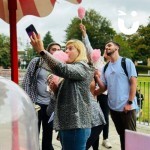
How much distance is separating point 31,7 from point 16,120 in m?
2.30

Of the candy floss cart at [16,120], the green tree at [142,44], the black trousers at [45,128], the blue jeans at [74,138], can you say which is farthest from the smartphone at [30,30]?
the green tree at [142,44]

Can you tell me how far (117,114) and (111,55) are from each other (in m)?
0.72

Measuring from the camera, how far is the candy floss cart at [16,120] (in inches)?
49.9

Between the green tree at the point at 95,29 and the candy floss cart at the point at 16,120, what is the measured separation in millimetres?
77755

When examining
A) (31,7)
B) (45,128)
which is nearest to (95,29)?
(45,128)

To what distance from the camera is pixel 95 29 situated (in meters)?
84.8

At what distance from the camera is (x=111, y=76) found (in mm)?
4613

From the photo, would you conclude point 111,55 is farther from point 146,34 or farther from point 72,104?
point 146,34

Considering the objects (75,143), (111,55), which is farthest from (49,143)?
(75,143)

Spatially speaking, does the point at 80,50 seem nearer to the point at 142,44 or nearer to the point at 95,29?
the point at 142,44

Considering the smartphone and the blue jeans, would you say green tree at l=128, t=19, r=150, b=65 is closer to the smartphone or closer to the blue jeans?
the blue jeans

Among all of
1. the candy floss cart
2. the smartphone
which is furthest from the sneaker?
the candy floss cart

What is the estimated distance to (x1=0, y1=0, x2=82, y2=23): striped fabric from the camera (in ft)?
10.8

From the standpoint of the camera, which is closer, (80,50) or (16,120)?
(16,120)
